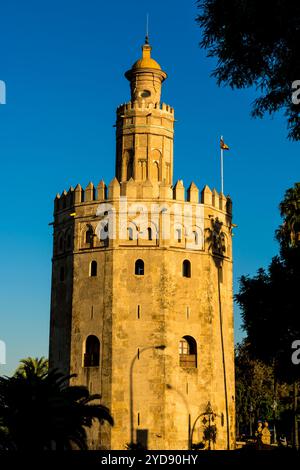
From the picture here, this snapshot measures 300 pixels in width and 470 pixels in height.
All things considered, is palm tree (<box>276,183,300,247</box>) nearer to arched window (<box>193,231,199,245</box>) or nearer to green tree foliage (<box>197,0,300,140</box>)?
arched window (<box>193,231,199,245</box>)

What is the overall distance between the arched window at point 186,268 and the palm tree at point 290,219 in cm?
573

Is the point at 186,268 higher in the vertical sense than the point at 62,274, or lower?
lower

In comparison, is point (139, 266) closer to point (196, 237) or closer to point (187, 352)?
point (196, 237)

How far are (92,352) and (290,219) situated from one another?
12.5 metres

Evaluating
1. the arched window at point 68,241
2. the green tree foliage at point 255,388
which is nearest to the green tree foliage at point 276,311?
the arched window at point 68,241

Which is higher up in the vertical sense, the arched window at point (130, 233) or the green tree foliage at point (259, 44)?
the arched window at point (130, 233)

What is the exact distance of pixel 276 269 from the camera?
32156mm

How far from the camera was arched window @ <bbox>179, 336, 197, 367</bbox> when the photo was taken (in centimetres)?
4088

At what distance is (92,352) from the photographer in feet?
135

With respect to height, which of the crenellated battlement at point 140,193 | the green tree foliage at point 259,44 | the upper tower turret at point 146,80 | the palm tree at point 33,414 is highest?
the upper tower turret at point 146,80

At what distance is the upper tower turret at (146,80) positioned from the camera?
45.9m

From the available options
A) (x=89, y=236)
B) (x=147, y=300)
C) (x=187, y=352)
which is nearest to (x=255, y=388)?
(x=187, y=352)

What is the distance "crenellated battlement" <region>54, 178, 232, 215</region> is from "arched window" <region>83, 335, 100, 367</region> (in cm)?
764

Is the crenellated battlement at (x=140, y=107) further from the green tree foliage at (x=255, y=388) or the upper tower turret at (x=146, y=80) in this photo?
the green tree foliage at (x=255, y=388)
